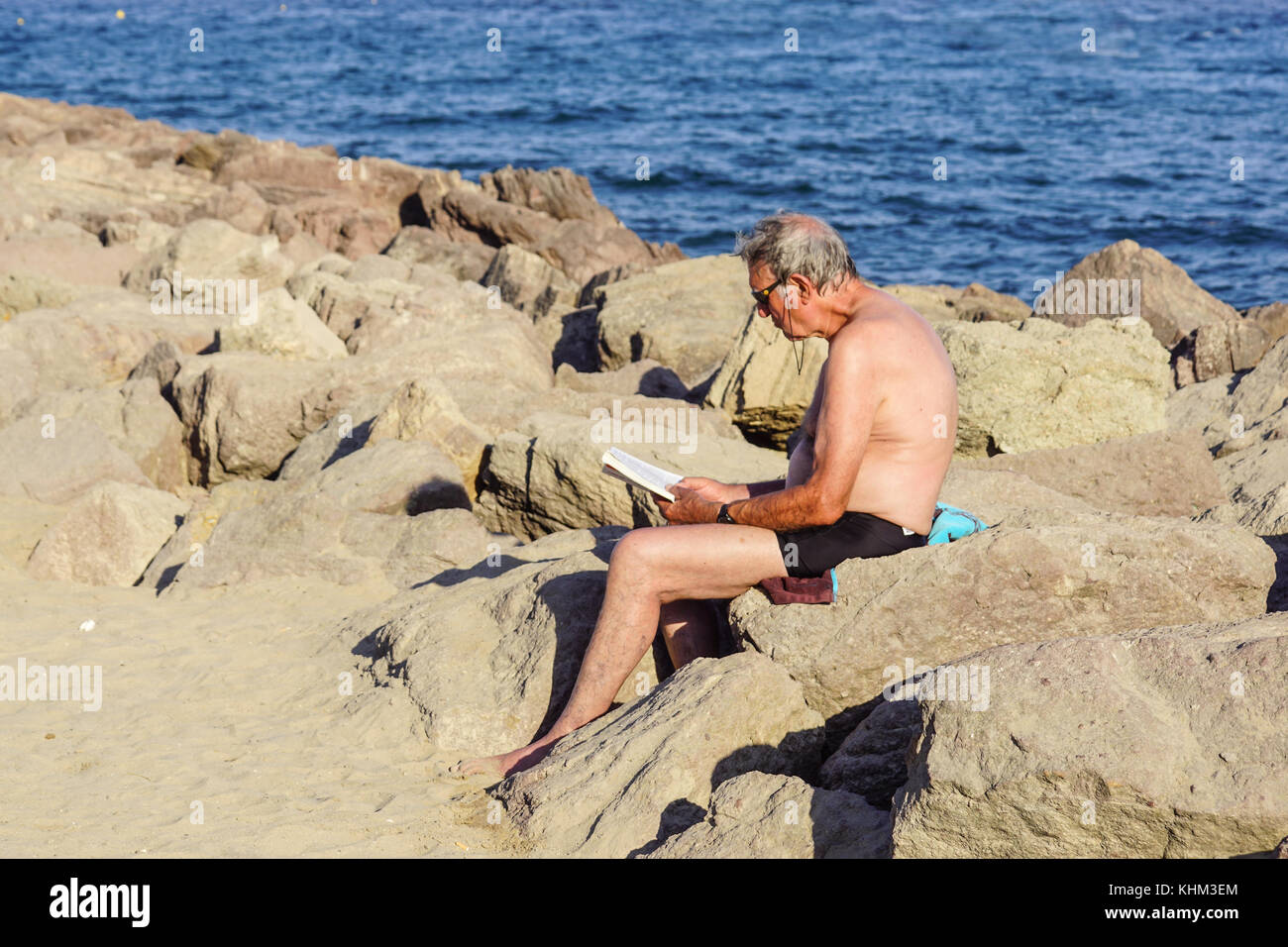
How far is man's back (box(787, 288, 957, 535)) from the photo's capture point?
13.4 feet

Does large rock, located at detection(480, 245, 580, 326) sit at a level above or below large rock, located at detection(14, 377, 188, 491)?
above

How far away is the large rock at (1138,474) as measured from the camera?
244 inches

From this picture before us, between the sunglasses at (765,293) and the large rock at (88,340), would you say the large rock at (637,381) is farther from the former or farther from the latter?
the sunglasses at (765,293)

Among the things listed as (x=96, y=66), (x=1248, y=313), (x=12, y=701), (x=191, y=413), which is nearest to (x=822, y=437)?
(x=12, y=701)

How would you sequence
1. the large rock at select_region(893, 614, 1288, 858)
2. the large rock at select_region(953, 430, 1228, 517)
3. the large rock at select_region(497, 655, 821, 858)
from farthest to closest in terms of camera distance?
the large rock at select_region(953, 430, 1228, 517) < the large rock at select_region(497, 655, 821, 858) < the large rock at select_region(893, 614, 1288, 858)

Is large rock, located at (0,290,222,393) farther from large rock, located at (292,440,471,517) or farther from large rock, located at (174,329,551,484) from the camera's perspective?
large rock, located at (292,440,471,517)

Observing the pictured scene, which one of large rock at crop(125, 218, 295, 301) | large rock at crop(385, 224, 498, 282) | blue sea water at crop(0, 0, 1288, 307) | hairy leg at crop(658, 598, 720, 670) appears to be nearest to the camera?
Answer: hairy leg at crop(658, 598, 720, 670)

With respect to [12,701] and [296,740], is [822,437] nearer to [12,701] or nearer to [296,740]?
[296,740]

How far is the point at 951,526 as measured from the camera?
445cm

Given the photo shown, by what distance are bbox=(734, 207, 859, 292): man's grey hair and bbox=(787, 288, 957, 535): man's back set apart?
0.17 m

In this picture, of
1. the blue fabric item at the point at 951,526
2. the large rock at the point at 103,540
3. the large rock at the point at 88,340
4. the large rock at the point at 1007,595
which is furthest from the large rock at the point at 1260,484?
the large rock at the point at 88,340

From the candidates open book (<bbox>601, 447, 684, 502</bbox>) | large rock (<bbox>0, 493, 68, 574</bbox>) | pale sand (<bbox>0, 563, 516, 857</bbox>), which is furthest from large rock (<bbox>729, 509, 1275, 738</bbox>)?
large rock (<bbox>0, 493, 68, 574</bbox>)

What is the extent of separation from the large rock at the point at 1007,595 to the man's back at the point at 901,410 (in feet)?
0.67

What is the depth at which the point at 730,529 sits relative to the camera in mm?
4336
